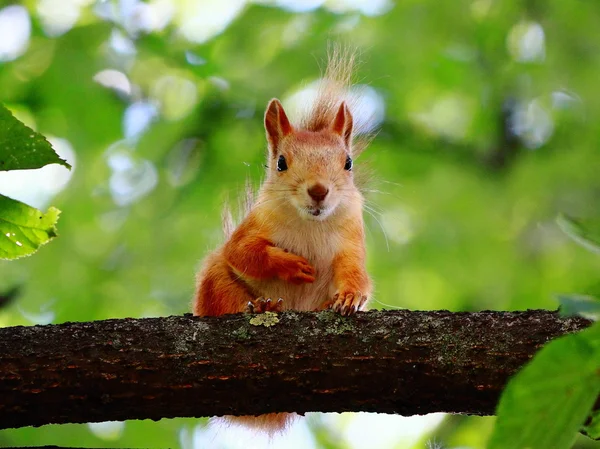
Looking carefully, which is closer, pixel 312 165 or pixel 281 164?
pixel 312 165

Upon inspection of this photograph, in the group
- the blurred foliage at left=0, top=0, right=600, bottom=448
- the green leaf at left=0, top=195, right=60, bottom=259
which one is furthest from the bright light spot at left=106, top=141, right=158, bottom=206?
the green leaf at left=0, top=195, right=60, bottom=259

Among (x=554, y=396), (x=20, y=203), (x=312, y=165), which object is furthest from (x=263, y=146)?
(x=554, y=396)

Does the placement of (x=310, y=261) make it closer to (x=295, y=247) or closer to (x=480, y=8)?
(x=295, y=247)

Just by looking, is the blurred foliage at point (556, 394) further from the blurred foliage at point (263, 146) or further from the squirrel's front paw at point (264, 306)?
the blurred foliage at point (263, 146)

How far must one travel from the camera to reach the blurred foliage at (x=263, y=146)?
6051mm

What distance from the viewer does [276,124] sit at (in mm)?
4609

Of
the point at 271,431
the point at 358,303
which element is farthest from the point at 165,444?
the point at 358,303

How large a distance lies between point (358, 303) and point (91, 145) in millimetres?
3276

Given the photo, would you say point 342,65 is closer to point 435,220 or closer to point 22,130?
point 435,220

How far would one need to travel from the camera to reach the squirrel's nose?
3850 mm

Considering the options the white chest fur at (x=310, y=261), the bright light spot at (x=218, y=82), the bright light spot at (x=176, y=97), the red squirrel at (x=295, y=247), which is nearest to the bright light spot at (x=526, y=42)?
Result: the bright light spot at (x=218, y=82)

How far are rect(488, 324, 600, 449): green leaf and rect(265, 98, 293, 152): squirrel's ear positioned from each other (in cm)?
342

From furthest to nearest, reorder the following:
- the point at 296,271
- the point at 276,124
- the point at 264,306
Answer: the point at 276,124, the point at 296,271, the point at 264,306

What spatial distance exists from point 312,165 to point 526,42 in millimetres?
3201
